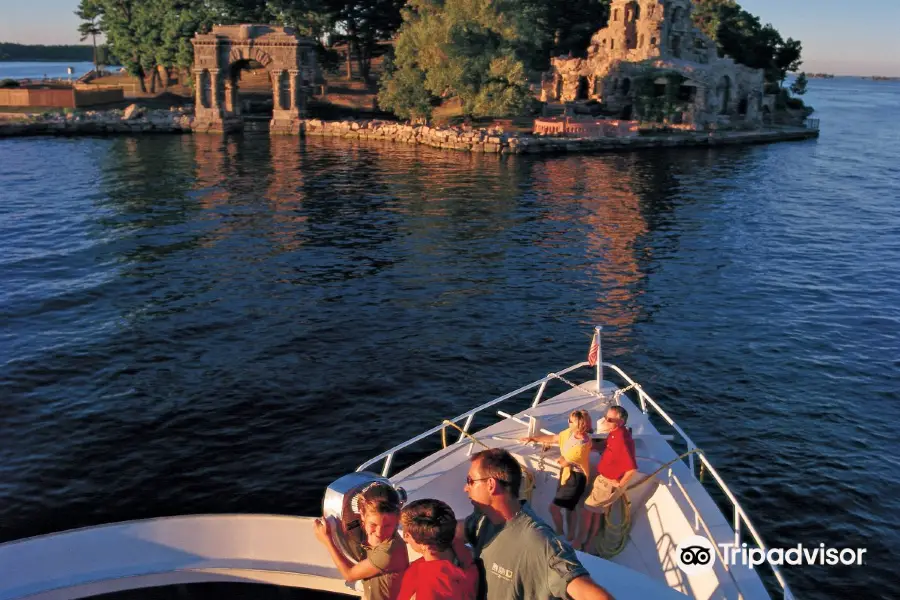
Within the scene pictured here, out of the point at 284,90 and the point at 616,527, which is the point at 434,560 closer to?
the point at 616,527

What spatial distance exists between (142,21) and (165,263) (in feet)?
259

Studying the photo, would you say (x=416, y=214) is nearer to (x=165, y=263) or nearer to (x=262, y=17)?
(x=165, y=263)

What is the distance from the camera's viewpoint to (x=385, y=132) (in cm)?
8225

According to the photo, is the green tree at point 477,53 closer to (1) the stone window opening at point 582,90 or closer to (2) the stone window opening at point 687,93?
(1) the stone window opening at point 582,90

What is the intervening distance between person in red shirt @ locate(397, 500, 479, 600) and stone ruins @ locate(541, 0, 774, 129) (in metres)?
87.9

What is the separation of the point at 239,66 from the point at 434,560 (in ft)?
288

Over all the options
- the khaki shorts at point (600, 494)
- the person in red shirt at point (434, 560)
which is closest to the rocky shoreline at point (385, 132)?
the khaki shorts at point (600, 494)

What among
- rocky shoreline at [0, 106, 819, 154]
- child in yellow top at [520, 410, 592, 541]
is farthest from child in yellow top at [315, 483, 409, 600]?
rocky shoreline at [0, 106, 819, 154]

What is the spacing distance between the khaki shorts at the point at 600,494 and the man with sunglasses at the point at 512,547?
16.6ft

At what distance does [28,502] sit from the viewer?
664 inches

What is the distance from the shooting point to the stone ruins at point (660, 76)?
8944cm

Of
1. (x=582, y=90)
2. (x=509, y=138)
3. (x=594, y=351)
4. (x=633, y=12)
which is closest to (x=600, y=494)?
(x=594, y=351)

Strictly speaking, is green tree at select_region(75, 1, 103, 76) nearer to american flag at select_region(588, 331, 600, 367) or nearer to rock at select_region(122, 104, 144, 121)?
rock at select_region(122, 104, 144, 121)

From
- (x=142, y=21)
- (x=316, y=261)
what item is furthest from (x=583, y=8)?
(x=316, y=261)
